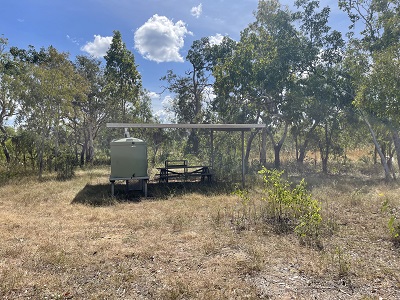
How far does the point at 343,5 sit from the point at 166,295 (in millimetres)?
15659

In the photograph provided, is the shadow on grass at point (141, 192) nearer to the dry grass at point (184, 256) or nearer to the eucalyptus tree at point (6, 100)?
the dry grass at point (184, 256)

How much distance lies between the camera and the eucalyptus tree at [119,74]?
64.0 feet

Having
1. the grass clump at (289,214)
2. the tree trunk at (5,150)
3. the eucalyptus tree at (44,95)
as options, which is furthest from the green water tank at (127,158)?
the tree trunk at (5,150)

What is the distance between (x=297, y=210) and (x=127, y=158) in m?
5.90

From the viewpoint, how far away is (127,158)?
9.15 m

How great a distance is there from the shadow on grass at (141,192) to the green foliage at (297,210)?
3210 mm

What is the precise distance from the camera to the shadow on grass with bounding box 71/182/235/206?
8.32 meters

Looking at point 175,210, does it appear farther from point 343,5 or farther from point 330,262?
point 343,5

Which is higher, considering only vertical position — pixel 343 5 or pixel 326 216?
pixel 343 5

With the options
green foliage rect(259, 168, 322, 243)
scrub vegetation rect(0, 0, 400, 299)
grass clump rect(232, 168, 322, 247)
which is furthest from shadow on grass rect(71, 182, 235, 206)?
green foliage rect(259, 168, 322, 243)

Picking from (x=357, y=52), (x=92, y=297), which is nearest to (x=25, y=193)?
(x=92, y=297)

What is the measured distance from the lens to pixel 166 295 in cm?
310

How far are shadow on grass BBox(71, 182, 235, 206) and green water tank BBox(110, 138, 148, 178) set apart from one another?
79cm

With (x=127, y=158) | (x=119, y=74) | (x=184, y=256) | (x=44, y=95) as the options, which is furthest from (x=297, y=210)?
(x=119, y=74)
